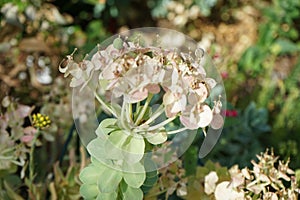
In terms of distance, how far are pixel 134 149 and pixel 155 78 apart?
0.10m

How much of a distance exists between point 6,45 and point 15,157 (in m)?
0.49

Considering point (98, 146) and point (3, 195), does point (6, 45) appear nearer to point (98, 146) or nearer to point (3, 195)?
point (3, 195)

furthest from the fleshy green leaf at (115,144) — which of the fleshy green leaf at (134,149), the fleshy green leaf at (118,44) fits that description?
the fleshy green leaf at (118,44)

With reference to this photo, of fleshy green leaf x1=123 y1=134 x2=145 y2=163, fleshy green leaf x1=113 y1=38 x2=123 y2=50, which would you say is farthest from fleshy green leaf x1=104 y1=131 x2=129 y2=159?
fleshy green leaf x1=113 y1=38 x2=123 y2=50

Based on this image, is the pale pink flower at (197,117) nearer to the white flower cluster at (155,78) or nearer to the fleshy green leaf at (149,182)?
the white flower cluster at (155,78)

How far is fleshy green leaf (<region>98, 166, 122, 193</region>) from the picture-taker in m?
0.79

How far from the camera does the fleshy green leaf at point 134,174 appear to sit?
0.80 meters

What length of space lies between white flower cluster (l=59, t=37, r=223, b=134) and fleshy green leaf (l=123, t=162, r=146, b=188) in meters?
0.06

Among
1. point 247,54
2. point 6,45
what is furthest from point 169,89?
point 247,54

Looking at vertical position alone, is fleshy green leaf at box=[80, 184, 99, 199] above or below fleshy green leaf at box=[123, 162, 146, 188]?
below

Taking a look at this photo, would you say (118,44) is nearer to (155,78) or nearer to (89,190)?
(155,78)

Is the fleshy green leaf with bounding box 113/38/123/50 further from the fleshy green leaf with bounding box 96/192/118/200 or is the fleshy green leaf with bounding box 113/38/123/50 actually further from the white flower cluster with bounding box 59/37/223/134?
the fleshy green leaf with bounding box 96/192/118/200

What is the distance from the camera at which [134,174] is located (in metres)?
0.80

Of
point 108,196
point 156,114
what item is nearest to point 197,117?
point 156,114
